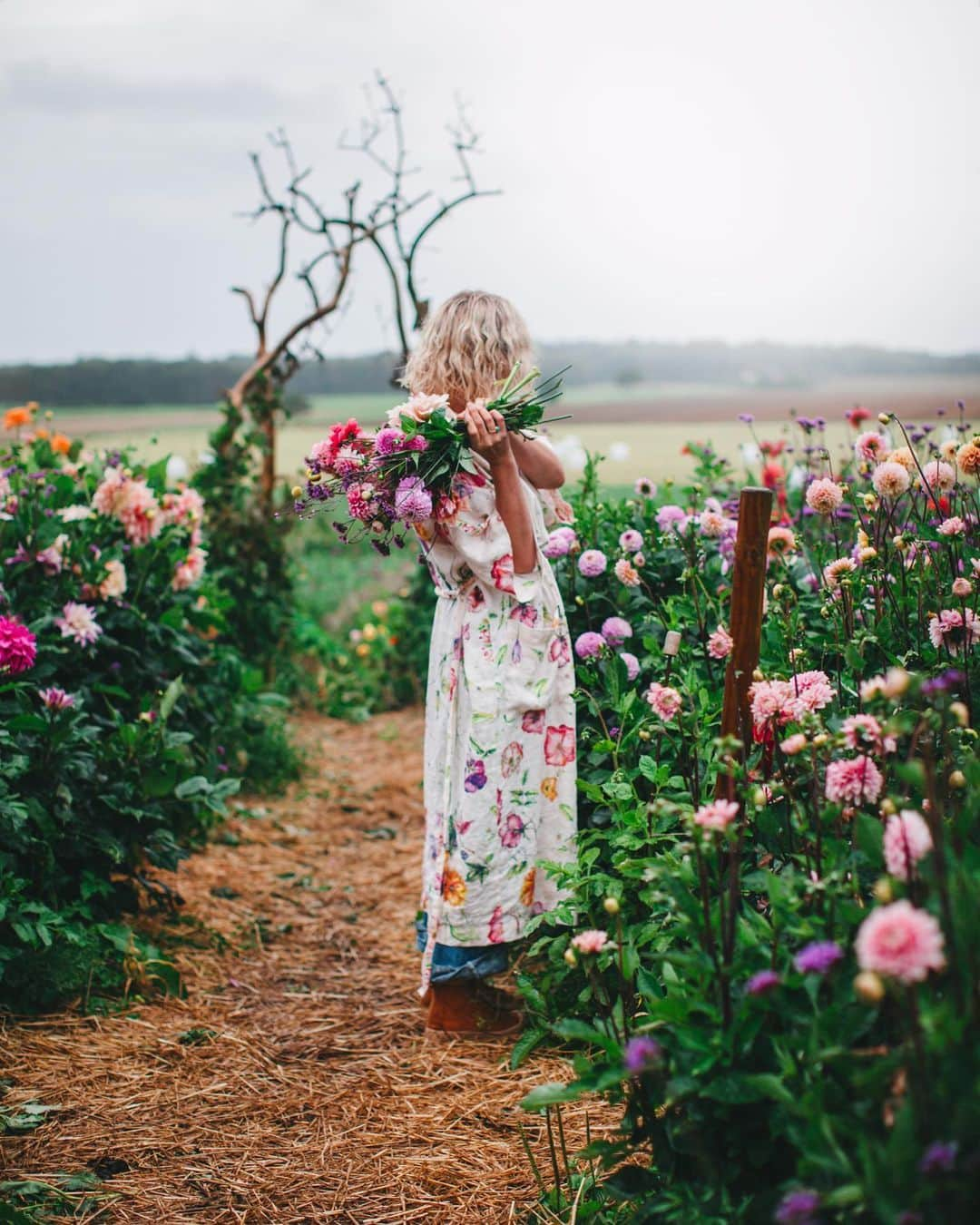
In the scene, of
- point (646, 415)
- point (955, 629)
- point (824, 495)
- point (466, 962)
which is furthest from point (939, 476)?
point (646, 415)

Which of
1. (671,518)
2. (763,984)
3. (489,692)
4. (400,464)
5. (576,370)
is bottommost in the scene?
(763,984)

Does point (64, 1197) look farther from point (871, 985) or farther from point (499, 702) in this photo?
point (871, 985)

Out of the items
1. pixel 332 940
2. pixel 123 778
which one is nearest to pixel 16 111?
pixel 123 778

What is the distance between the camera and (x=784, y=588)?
185 centimetres

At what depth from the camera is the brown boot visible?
2418 mm

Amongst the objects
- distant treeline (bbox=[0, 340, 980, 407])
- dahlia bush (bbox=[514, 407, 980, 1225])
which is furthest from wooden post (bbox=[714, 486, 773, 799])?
distant treeline (bbox=[0, 340, 980, 407])

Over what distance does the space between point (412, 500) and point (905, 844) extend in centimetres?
125

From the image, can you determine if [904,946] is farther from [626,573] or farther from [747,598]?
[626,573]

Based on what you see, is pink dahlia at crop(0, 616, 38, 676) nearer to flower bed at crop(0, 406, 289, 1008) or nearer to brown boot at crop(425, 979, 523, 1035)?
flower bed at crop(0, 406, 289, 1008)

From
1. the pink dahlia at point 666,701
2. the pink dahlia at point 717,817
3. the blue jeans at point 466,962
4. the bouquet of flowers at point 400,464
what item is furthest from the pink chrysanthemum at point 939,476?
the blue jeans at point 466,962

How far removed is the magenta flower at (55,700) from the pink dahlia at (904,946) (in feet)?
6.84

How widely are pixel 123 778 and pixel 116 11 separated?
4508 mm

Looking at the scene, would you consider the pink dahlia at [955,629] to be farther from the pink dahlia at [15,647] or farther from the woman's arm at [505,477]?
the pink dahlia at [15,647]

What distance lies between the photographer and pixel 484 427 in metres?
2.08
